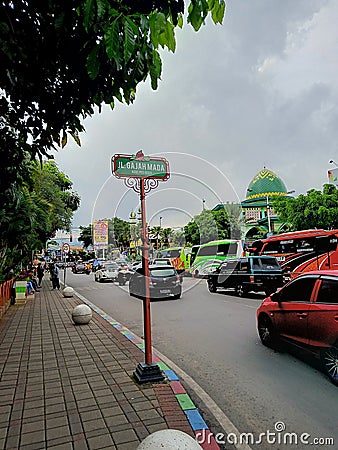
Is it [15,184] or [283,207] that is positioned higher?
[283,207]

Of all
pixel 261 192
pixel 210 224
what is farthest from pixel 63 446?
pixel 261 192

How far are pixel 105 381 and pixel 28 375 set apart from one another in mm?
1320

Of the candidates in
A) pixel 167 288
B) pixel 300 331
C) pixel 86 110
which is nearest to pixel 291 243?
pixel 167 288

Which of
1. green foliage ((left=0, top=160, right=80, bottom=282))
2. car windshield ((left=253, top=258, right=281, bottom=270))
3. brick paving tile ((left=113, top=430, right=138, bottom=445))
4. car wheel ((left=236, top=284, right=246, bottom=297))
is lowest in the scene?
brick paving tile ((left=113, top=430, right=138, bottom=445))

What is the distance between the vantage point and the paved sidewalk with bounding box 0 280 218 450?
11.7ft

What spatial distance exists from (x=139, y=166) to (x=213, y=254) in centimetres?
2069

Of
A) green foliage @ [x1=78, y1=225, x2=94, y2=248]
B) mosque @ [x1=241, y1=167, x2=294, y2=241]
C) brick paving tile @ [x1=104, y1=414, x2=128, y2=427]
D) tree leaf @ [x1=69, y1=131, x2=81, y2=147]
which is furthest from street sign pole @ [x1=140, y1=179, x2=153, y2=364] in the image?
green foliage @ [x1=78, y1=225, x2=94, y2=248]

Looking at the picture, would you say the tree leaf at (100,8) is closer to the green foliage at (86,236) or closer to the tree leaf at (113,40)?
the tree leaf at (113,40)

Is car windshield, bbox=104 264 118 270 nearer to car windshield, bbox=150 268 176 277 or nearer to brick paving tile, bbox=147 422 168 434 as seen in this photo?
car windshield, bbox=150 268 176 277

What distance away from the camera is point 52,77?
3625 millimetres

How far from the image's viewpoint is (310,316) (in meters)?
5.42

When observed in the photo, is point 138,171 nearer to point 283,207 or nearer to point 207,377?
point 207,377

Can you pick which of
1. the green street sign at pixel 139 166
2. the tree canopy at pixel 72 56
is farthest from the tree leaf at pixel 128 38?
the green street sign at pixel 139 166

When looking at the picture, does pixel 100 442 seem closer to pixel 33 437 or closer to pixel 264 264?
pixel 33 437
